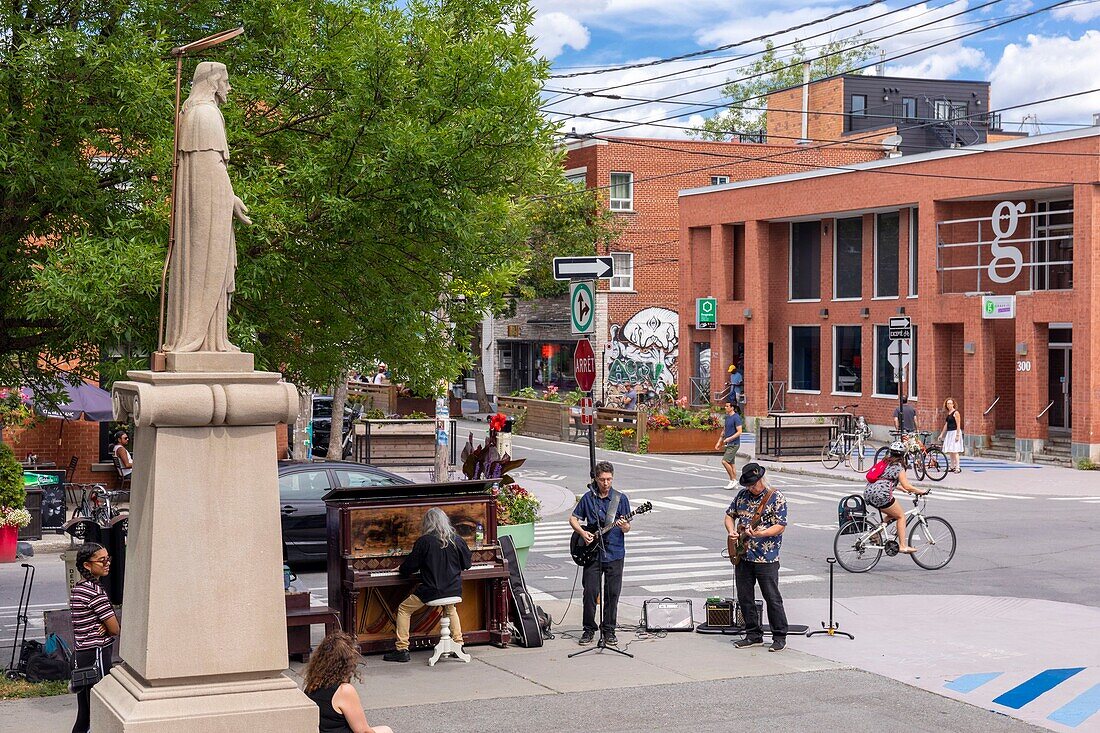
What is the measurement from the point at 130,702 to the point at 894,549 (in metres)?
Result: 12.6

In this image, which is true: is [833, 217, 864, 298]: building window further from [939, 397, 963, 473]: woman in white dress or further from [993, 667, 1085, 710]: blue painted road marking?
[993, 667, 1085, 710]: blue painted road marking

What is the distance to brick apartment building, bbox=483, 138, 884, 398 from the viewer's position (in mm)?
57156

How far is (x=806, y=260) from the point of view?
4497 cm

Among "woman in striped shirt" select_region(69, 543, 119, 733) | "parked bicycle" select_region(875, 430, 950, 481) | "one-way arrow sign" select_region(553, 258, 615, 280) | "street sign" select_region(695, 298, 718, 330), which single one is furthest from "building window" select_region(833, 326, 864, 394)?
"woman in striped shirt" select_region(69, 543, 119, 733)

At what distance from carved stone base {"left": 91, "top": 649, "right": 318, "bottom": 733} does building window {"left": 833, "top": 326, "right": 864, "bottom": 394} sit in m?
36.6

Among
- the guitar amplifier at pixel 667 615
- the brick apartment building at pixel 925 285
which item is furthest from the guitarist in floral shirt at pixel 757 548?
the brick apartment building at pixel 925 285

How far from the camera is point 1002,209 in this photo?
121ft

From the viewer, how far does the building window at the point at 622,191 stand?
57.7m

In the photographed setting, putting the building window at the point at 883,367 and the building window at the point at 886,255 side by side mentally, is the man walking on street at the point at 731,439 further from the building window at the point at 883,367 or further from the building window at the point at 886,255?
the building window at the point at 886,255

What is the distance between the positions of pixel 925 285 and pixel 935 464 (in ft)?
30.9

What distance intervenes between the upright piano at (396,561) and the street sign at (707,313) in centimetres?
3433

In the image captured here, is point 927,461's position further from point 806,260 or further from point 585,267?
point 585,267

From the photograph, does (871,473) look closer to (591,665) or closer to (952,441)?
(591,665)

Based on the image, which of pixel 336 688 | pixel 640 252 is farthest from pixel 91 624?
pixel 640 252
